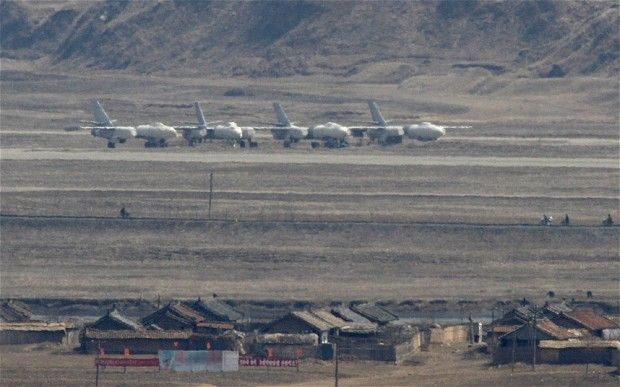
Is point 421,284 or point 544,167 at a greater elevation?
point 544,167

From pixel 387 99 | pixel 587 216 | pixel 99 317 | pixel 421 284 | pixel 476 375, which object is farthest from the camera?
pixel 387 99

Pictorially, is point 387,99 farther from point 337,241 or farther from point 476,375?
point 476,375

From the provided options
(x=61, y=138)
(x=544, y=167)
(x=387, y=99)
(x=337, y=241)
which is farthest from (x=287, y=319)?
(x=387, y=99)

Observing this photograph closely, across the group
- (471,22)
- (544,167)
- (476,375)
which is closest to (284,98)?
(471,22)

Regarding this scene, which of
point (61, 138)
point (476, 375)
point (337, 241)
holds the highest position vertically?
point (61, 138)

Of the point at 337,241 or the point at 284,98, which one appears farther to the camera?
the point at 284,98

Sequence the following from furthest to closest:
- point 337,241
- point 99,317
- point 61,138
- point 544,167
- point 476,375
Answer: point 61,138 → point 544,167 → point 337,241 → point 99,317 → point 476,375

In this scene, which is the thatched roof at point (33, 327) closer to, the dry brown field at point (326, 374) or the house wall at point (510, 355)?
the dry brown field at point (326, 374)
